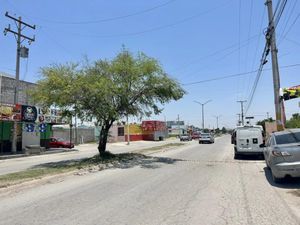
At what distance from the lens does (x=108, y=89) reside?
69.1ft

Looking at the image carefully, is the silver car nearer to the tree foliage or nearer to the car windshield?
the car windshield

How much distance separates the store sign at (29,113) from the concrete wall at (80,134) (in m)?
22.4

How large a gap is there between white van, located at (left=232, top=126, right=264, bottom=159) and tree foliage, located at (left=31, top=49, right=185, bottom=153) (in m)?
4.70

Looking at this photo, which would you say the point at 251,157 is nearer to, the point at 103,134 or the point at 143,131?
the point at 103,134

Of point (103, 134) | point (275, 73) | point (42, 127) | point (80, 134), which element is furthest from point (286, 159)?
point (80, 134)

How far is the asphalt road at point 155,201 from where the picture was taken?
791 cm

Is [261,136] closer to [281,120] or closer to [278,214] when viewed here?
[281,120]

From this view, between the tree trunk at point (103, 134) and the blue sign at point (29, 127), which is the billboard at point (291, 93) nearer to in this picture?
the tree trunk at point (103, 134)

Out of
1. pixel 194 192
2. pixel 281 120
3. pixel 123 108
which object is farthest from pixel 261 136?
pixel 194 192

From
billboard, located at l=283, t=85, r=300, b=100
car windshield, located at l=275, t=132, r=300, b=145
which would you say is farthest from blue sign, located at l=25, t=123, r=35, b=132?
car windshield, located at l=275, t=132, r=300, b=145

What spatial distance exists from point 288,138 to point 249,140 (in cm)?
1147

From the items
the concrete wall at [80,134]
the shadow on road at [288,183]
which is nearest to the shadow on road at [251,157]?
the shadow on road at [288,183]

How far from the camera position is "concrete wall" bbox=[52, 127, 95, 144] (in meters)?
60.9

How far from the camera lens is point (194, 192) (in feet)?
37.1
